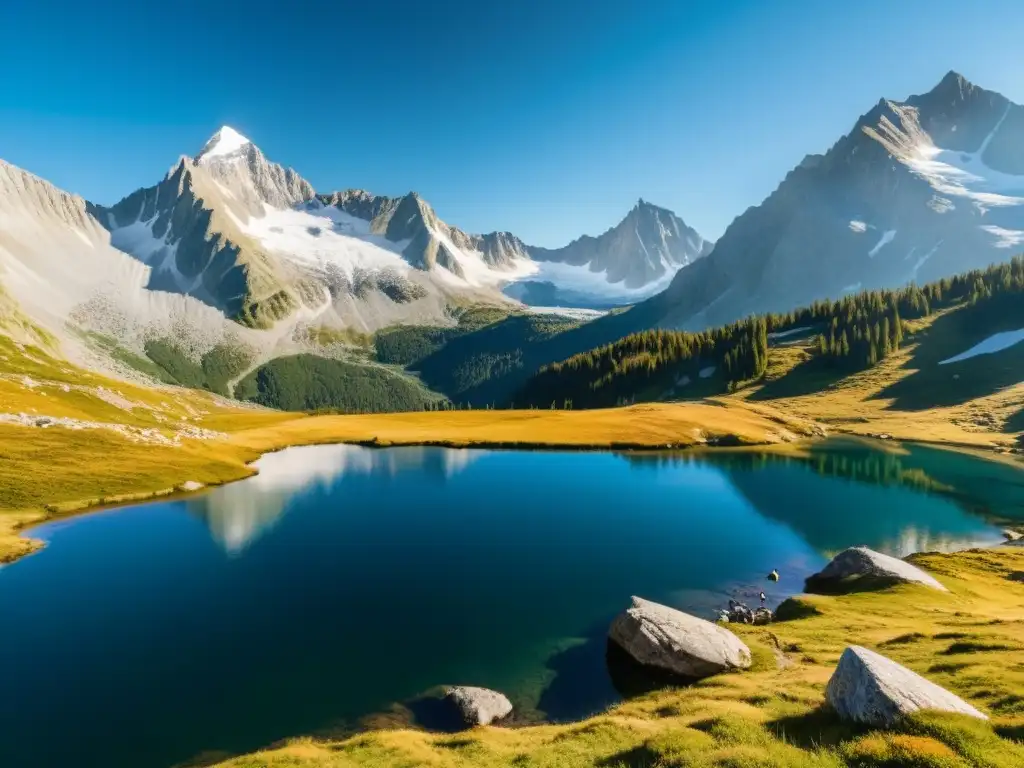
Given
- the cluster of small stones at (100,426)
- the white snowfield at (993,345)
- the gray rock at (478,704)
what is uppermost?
the white snowfield at (993,345)

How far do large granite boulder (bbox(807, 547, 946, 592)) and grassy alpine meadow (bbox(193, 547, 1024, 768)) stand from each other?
526cm

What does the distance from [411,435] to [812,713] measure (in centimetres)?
10651

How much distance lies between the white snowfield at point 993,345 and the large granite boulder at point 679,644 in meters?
206

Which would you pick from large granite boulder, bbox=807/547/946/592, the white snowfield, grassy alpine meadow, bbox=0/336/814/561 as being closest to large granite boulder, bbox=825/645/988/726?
large granite boulder, bbox=807/547/946/592

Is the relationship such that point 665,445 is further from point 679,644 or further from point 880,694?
point 880,694

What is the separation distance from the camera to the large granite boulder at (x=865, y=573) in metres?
40.6

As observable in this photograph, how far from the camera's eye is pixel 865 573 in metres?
42.2

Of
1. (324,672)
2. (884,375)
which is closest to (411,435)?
(324,672)

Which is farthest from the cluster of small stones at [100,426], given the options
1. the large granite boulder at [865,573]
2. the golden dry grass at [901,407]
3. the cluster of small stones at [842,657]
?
the golden dry grass at [901,407]

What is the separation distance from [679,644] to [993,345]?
737 ft

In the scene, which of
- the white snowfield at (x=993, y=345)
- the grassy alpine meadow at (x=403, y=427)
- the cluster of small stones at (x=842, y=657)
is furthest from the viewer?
Answer: the white snowfield at (x=993, y=345)

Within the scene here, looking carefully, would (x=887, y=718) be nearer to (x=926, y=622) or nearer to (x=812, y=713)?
(x=812, y=713)

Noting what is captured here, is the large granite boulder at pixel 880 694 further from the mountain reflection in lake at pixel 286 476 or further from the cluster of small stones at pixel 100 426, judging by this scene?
the cluster of small stones at pixel 100 426

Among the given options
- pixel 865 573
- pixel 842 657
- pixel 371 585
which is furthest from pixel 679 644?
pixel 371 585
